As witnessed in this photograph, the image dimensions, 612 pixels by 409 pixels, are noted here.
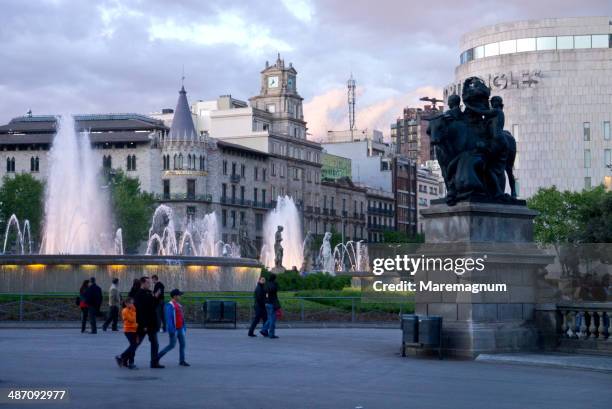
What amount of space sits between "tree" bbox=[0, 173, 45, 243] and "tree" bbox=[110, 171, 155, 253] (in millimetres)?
6720

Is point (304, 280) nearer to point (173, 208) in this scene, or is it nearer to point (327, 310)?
point (327, 310)

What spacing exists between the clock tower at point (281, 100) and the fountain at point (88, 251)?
2158cm

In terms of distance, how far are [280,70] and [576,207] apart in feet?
206

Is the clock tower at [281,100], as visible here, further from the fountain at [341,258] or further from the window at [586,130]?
the window at [586,130]

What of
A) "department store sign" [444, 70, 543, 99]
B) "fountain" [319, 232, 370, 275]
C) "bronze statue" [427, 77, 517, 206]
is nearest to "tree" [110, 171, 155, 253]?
"fountain" [319, 232, 370, 275]

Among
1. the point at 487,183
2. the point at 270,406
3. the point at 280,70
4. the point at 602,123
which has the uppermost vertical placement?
the point at 280,70

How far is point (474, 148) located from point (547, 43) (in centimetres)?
9282

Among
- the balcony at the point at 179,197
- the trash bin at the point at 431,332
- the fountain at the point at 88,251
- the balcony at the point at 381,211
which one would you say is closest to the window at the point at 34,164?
the fountain at the point at 88,251

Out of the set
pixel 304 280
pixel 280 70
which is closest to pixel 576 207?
pixel 304 280

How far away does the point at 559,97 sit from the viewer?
114438mm

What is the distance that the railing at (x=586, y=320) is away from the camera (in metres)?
24.6

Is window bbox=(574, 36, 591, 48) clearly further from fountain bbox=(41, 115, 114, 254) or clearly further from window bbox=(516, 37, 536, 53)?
fountain bbox=(41, 115, 114, 254)

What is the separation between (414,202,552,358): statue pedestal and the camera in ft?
81.1

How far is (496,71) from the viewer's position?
116 m
